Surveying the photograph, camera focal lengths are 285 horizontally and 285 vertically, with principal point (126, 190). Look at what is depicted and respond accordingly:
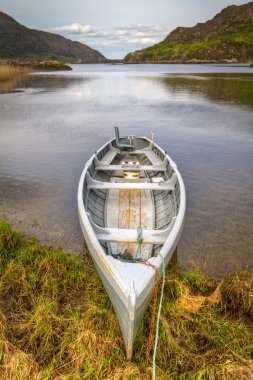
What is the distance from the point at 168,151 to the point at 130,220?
30.2 feet

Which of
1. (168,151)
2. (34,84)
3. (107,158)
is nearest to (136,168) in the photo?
(107,158)

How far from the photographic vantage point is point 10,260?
6164 mm

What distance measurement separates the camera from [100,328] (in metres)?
4.54

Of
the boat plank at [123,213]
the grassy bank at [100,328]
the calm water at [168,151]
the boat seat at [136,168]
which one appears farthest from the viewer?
the boat seat at [136,168]

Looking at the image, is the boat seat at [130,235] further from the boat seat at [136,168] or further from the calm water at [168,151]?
the boat seat at [136,168]

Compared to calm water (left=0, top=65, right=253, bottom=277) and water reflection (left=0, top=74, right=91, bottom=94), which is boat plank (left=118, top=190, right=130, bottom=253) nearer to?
calm water (left=0, top=65, right=253, bottom=277)

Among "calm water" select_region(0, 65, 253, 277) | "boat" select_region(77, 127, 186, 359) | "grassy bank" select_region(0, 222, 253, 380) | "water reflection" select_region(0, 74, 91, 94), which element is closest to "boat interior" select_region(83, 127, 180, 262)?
"boat" select_region(77, 127, 186, 359)

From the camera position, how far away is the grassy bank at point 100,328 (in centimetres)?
389

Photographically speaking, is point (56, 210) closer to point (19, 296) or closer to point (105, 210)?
point (105, 210)

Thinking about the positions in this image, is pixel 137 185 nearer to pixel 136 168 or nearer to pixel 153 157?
pixel 136 168

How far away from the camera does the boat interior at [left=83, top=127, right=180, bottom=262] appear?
5.96 metres

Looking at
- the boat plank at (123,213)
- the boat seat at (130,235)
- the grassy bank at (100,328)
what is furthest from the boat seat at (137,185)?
the grassy bank at (100,328)

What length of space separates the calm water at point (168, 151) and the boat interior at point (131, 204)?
42.2 inches

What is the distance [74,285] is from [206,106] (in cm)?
2750
